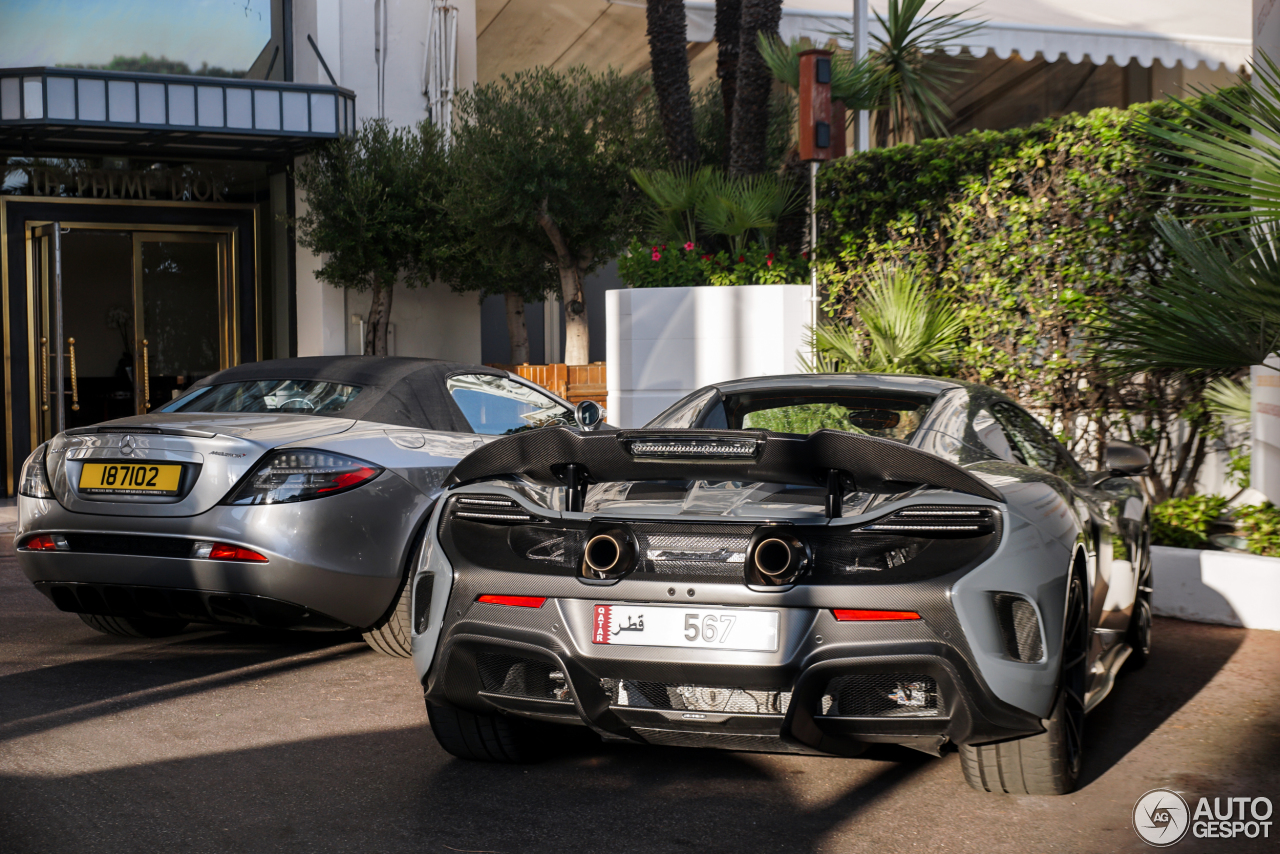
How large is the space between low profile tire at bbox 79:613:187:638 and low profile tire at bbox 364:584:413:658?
1.10 m

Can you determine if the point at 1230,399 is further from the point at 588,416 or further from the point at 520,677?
the point at 520,677

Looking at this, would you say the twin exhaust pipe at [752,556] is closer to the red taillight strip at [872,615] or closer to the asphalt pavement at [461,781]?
the red taillight strip at [872,615]

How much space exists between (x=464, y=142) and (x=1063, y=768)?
11.6 m

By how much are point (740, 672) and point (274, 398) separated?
11.2 feet

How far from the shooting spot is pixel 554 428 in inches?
135

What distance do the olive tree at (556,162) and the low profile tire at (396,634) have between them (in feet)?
28.1

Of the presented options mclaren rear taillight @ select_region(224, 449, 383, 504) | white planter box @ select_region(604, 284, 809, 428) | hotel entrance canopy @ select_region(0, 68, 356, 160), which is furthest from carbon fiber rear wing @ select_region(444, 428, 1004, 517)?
hotel entrance canopy @ select_region(0, 68, 356, 160)

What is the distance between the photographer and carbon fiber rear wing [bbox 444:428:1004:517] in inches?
125

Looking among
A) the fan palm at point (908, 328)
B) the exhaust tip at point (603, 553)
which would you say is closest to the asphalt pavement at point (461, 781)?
the exhaust tip at point (603, 553)

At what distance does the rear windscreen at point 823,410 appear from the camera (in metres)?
4.21

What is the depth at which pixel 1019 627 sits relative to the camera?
3.13m

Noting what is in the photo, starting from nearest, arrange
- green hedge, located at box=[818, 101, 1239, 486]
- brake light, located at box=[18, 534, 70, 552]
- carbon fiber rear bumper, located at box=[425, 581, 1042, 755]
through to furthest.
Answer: carbon fiber rear bumper, located at box=[425, 581, 1042, 755], brake light, located at box=[18, 534, 70, 552], green hedge, located at box=[818, 101, 1239, 486]

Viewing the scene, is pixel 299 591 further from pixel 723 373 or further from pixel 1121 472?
pixel 723 373

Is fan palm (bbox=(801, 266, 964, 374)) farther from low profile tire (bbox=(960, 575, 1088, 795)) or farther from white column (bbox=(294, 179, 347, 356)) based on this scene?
A: white column (bbox=(294, 179, 347, 356))
